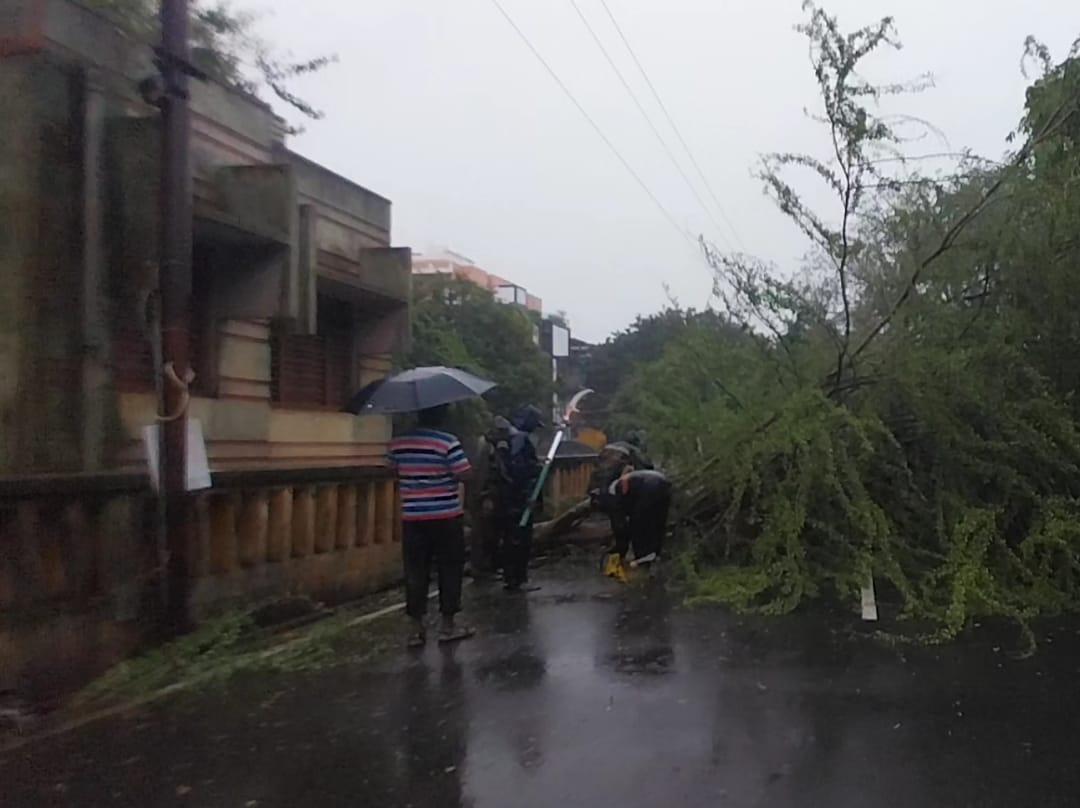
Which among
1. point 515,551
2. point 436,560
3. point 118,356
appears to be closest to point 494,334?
point 515,551

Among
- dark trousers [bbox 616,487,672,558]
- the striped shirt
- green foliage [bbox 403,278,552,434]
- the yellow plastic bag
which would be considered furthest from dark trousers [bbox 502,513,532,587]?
green foliage [bbox 403,278,552,434]

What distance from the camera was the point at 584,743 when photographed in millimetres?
5527

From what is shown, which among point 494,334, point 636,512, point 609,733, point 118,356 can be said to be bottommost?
point 609,733

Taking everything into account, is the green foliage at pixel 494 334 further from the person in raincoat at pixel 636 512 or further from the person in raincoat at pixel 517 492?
the person in raincoat at pixel 517 492

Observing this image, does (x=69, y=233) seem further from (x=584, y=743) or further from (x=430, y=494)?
(x=584, y=743)

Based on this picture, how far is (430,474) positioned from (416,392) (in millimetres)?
569

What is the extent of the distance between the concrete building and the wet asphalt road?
1114 millimetres

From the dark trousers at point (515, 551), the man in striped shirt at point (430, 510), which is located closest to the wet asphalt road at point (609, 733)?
the man in striped shirt at point (430, 510)

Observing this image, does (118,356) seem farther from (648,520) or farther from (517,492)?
(648,520)

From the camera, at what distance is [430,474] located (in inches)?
316

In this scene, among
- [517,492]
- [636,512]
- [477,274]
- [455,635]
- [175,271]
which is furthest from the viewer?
[477,274]

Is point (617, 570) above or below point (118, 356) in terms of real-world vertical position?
below

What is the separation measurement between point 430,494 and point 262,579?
1.82m

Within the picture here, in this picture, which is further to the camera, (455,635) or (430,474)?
(455,635)
